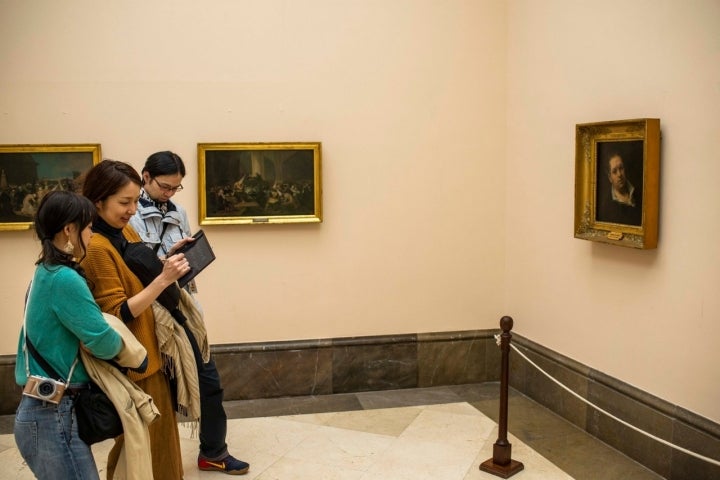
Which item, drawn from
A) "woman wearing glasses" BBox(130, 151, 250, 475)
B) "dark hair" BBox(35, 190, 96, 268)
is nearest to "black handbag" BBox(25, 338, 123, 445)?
"dark hair" BBox(35, 190, 96, 268)

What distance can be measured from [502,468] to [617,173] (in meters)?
2.61

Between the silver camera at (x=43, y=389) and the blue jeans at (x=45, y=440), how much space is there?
3 cm

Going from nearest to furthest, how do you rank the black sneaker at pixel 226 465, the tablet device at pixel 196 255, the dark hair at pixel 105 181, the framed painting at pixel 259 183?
1. the dark hair at pixel 105 181
2. the tablet device at pixel 196 255
3. the black sneaker at pixel 226 465
4. the framed painting at pixel 259 183

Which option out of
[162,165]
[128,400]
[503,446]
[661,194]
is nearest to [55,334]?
[128,400]

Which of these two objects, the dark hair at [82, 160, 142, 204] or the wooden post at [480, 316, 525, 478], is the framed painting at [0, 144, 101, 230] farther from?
the wooden post at [480, 316, 525, 478]

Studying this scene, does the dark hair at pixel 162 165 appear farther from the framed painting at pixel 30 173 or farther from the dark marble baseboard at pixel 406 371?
the dark marble baseboard at pixel 406 371

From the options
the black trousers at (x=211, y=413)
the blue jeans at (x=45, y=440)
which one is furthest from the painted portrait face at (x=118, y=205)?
the black trousers at (x=211, y=413)

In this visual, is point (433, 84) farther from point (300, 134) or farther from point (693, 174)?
point (693, 174)

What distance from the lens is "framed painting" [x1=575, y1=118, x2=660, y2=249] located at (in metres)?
6.07

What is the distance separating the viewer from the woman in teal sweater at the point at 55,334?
3760 millimetres

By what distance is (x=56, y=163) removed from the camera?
7.71 metres

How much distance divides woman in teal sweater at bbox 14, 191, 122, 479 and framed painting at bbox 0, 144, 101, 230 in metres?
4.09

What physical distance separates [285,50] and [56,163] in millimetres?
2565

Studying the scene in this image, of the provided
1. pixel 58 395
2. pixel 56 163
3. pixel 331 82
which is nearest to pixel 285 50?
pixel 331 82
